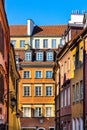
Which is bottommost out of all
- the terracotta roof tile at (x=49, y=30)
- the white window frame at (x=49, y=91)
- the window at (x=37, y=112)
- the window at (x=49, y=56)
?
the window at (x=37, y=112)

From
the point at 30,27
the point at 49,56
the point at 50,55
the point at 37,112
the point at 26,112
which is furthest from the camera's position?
the point at 30,27

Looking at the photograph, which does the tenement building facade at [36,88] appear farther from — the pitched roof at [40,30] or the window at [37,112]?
the pitched roof at [40,30]

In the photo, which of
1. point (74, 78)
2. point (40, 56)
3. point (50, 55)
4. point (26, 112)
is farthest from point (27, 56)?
point (74, 78)

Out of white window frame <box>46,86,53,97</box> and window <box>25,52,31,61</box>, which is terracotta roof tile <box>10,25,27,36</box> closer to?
window <box>25,52,31,61</box>

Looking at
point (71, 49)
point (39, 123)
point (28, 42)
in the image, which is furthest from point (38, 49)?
point (71, 49)

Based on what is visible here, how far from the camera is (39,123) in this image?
274 ft

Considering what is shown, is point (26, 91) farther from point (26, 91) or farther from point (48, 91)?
point (48, 91)

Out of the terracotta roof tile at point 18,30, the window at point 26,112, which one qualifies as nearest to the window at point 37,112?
the window at point 26,112

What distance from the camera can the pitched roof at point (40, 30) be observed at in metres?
94.1

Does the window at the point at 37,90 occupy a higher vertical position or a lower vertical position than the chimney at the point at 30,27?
lower

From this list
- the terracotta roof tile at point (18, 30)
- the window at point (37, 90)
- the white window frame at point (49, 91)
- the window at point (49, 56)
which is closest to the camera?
the window at point (37, 90)

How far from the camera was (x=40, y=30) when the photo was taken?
95.6 meters

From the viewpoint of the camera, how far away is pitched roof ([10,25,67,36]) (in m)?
94.1

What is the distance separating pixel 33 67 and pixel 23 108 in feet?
24.7
